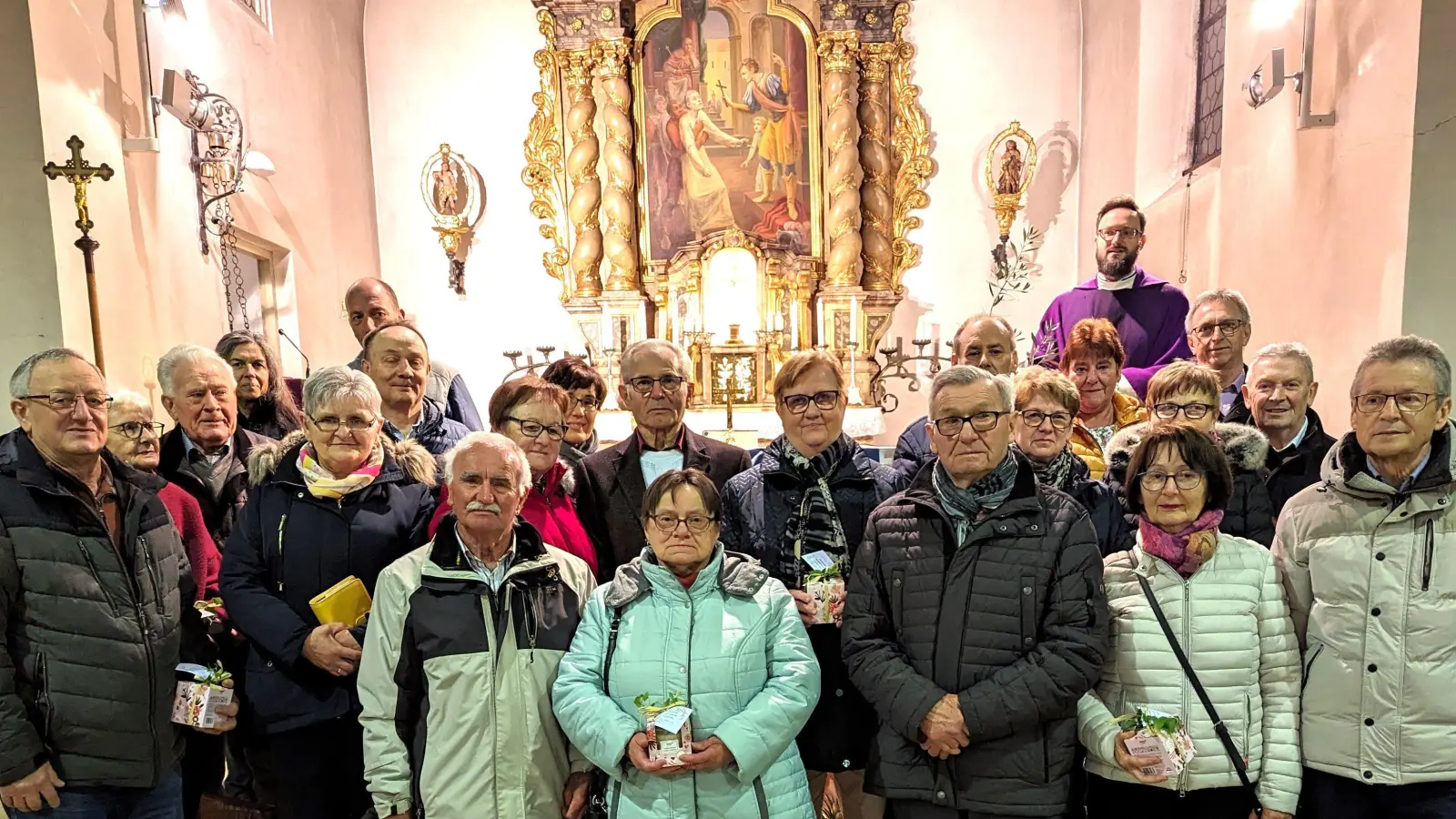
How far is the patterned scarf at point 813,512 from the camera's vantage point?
8.20 ft

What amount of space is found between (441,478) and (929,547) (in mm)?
1629

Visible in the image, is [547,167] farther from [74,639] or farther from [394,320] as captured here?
[74,639]

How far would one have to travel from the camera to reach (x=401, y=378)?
3.05 meters

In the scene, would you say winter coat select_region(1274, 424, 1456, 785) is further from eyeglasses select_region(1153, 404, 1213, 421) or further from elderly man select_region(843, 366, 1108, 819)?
elderly man select_region(843, 366, 1108, 819)

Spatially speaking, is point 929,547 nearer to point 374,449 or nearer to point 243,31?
point 374,449

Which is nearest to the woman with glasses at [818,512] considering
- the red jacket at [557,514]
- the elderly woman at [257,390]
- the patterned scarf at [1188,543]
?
the red jacket at [557,514]

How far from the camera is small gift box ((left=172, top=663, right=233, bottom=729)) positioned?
2.33 meters

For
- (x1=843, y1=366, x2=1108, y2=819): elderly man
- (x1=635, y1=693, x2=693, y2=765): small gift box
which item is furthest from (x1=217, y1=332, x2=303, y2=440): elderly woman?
(x1=843, y1=366, x2=1108, y2=819): elderly man

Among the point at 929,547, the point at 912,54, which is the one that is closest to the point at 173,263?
the point at 929,547

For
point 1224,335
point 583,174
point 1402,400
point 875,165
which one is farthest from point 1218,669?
point 583,174

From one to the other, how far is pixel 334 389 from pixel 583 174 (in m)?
6.89

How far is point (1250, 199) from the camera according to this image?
A: 580 centimetres

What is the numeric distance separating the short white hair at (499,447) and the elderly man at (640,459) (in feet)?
2.31

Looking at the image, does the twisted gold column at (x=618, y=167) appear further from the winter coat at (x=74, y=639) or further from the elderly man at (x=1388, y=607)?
the elderly man at (x=1388, y=607)
